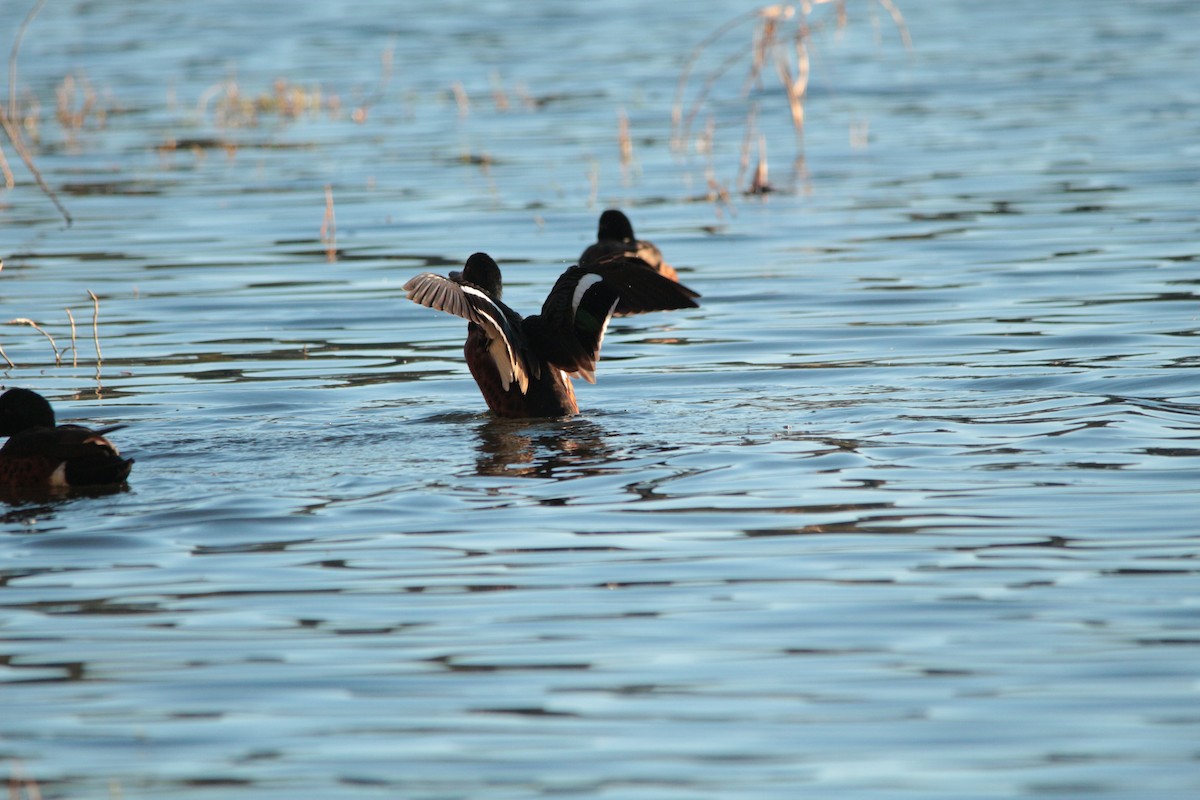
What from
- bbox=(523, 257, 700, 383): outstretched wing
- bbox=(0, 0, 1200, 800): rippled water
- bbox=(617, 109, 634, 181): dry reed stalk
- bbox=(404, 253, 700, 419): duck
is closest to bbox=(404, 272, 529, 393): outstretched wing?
bbox=(404, 253, 700, 419): duck

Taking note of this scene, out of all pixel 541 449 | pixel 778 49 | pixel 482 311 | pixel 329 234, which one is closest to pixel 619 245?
pixel 329 234

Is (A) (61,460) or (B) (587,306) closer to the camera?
(A) (61,460)

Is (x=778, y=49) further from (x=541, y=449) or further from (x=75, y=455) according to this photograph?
(x=75, y=455)

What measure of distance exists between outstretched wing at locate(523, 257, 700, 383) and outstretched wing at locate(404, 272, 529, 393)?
217 mm

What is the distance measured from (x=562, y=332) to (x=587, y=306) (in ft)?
0.65

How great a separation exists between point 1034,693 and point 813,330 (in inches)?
288

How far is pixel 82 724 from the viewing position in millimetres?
5230

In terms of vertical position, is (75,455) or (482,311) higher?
(482,311)

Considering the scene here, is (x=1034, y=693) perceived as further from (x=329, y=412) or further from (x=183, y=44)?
(x=183, y=44)

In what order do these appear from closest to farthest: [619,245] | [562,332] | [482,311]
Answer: [482,311]
[562,332]
[619,245]

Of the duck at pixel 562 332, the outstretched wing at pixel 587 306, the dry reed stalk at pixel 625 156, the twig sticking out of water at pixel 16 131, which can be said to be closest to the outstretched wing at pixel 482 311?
the duck at pixel 562 332

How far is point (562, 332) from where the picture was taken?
984cm

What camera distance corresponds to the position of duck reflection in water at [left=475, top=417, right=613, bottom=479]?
8.52 metres

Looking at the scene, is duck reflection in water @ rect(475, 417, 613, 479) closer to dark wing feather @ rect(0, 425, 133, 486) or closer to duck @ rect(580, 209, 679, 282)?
dark wing feather @ rect(0, 425, 133, 486)
